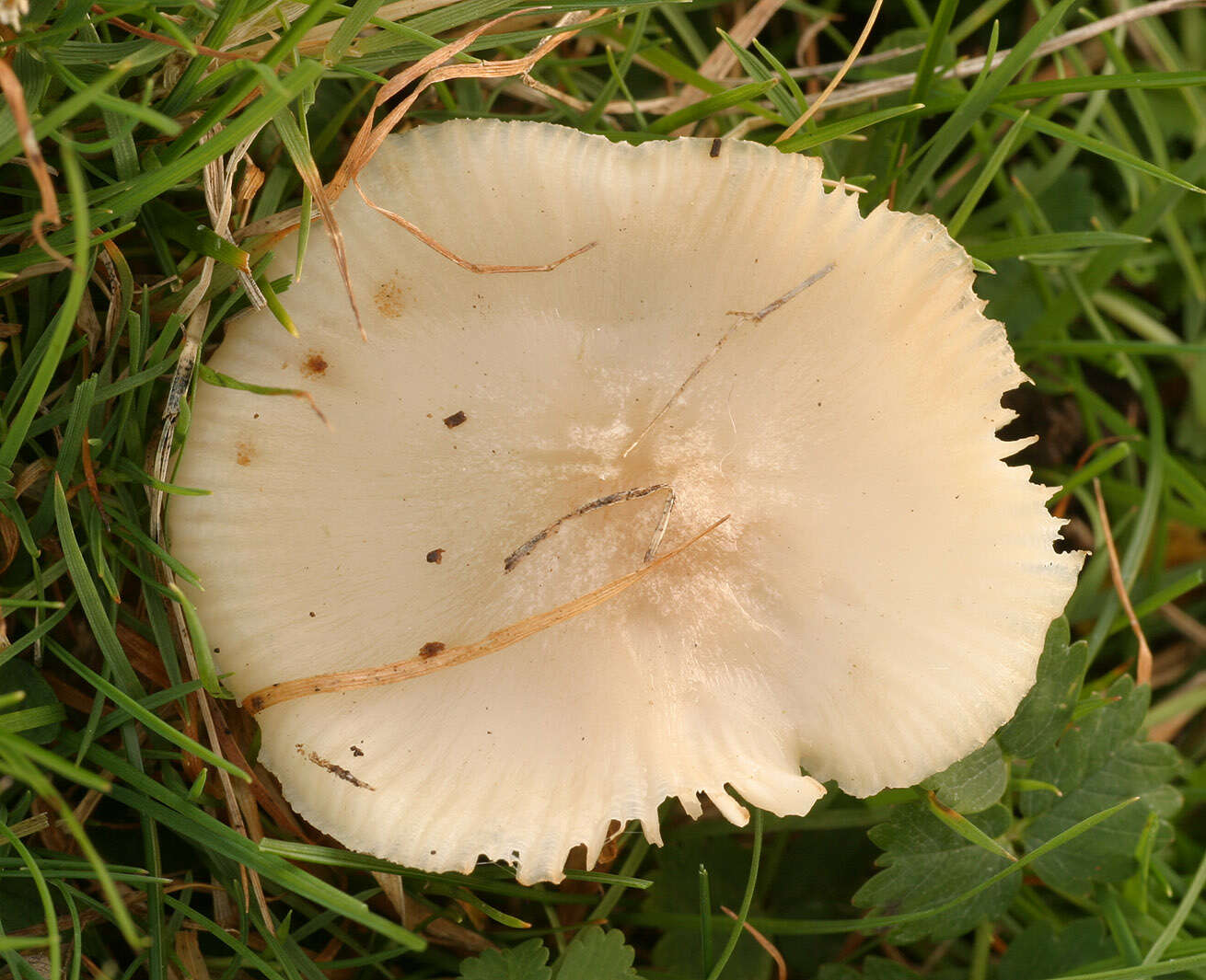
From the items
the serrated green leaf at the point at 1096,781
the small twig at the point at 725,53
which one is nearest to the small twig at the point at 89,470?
the small twig at the point at 725,53

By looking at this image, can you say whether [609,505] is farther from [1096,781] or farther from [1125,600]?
[1125,600]

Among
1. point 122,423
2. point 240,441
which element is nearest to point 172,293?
point 122,423

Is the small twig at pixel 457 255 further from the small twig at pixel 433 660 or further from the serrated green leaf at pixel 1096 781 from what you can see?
the serrated green leaf at pixel 1096 781

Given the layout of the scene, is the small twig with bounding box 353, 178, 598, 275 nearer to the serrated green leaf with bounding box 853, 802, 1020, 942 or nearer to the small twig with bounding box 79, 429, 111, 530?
the small twig with bounding box 79, 429, 111, 530

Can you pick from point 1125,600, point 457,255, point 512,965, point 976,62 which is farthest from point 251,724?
point 976,62

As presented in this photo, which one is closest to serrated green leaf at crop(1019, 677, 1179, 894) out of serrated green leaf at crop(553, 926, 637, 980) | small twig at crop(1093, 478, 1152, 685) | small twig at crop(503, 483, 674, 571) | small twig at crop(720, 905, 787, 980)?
small twig at crop(1093, 478, 1152, 685)

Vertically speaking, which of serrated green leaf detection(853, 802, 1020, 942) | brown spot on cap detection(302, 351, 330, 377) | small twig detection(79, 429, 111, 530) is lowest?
serrated green leaf detection(853, 802, 1020, 942)
